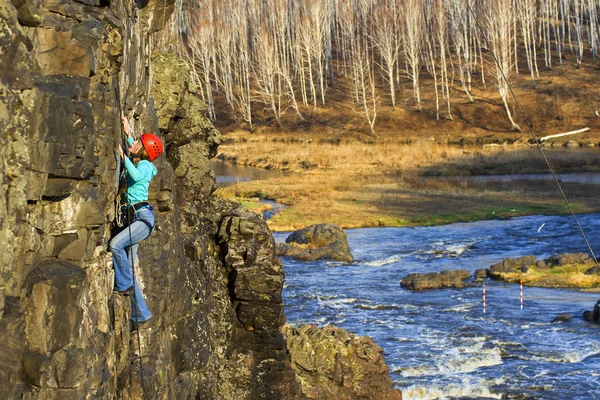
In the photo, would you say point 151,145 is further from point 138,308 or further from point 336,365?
point 336,365

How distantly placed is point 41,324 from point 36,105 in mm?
1871

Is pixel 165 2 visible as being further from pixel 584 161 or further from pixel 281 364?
pixel 584 161

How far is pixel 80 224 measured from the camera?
870cm

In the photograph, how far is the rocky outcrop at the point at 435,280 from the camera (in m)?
31.9

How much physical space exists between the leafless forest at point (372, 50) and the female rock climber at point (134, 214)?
254ft

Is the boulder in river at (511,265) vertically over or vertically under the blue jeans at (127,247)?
under

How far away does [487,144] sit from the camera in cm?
7794

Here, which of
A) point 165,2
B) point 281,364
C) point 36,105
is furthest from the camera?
point 281,364

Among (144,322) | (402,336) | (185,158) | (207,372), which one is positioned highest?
(185,158)

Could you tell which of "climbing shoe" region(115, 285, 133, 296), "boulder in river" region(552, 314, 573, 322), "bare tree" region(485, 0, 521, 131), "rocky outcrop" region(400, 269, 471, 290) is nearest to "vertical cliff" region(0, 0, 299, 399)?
"climbing shoe" region(115, 285, 133, 296)

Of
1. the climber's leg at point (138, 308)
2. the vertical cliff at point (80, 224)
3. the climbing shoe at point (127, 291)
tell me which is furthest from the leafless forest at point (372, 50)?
the climbing shoe at point (127, 291)

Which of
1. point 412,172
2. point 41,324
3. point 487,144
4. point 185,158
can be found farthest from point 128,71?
point 487,144

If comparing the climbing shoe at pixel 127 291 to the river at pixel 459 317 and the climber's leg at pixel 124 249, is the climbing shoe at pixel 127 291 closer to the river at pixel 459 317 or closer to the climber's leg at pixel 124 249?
the climber's leg at pixel 124 249

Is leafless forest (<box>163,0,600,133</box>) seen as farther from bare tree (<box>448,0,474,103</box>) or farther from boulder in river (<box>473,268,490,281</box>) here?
boulder in river (<box>473,268,490,281</box>)
